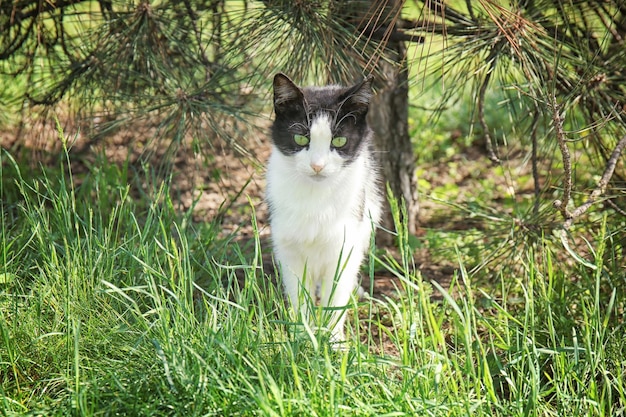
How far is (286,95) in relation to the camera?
100 inches

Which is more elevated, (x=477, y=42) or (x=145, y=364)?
(x=477, y=42)

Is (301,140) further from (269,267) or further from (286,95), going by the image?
(269,267)

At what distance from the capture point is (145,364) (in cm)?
203

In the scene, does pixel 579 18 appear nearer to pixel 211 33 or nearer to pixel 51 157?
pixel 211 33

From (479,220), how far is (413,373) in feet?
6.88

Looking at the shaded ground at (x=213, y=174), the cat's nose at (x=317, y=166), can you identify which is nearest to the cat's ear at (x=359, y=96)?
the cat's nose at (x=317, y=166)

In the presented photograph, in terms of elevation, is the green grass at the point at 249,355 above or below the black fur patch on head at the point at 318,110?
below

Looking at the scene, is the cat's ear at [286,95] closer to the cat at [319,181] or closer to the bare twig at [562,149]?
the cat at [319,181]

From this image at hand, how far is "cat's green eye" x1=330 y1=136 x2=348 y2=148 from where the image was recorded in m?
2.57

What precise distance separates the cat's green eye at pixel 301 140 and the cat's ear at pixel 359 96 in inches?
7.3

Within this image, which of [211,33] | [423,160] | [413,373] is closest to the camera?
[413,373]

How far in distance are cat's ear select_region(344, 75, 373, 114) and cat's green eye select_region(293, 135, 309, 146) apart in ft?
0.60

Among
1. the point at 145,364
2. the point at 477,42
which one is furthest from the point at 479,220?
the point at 145,364

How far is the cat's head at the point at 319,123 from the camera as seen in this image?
2518 millimetres
